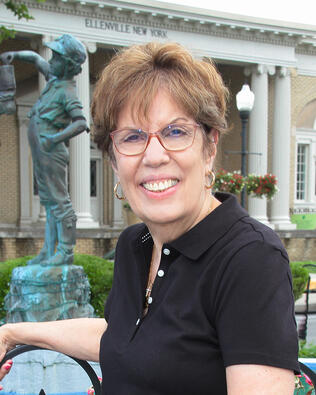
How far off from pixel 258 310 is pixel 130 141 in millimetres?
620

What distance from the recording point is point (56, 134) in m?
5.35

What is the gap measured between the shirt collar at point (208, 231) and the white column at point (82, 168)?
47.6 ft

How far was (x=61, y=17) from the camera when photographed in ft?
49.6

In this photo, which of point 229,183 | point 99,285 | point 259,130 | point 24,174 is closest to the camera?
point 99,285

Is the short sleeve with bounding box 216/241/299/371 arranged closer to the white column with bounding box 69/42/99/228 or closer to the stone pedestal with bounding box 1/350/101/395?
the stone pedestal with bounding box 1/350/101/395

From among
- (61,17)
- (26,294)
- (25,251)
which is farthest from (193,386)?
(61,17)

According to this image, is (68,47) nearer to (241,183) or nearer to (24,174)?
(241,183)

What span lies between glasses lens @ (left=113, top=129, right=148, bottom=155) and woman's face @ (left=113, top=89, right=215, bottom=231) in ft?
0.05

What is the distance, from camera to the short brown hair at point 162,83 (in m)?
1.31

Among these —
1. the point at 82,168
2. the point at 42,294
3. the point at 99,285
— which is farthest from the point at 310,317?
the point at 82,168

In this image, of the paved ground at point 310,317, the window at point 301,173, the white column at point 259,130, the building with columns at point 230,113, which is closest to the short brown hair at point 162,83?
the paved ground at point 310,317

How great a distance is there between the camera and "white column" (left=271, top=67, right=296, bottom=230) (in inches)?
747

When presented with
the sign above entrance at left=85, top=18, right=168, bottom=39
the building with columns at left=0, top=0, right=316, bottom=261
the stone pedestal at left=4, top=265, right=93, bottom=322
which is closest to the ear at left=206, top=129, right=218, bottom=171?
the stone pedestal at left=4, top=265, right=93, bottom=322

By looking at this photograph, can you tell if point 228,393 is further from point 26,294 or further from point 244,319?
point 26,294
